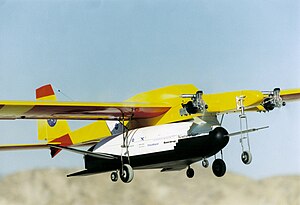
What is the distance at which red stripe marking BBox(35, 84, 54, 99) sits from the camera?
33.6m

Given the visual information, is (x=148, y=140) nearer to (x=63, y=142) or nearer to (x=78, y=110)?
(x=78, y=110)

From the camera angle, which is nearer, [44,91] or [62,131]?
[62,131]

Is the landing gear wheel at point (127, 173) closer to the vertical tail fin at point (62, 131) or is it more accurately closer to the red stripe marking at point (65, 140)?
the vertical tail fin at point (62, 131)

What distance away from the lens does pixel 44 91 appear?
33719 millimetres

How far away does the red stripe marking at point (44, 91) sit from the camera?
1321 inches

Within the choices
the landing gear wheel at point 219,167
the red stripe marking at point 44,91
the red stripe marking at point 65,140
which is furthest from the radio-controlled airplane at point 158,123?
the red stripe marking at point 44,91

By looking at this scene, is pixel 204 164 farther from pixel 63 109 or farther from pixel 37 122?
pixel 37 122

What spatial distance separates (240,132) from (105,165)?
16.7 ft

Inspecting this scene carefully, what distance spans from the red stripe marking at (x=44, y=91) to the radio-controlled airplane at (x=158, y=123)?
3.93 metres

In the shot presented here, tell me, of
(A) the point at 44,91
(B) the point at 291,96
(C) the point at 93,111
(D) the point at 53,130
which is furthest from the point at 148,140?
(A) the point at 44,91

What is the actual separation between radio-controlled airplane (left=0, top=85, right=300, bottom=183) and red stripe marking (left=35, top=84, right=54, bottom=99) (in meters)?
3.93

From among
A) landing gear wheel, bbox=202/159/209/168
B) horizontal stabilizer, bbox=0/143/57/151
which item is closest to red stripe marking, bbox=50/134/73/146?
horizontal stabilizer, bbox=0/143/57/151

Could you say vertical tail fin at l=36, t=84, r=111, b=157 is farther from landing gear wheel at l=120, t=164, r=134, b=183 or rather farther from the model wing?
landing gear wheel at l=120, t=164, r=134, b=183

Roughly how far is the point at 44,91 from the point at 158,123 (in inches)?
290
